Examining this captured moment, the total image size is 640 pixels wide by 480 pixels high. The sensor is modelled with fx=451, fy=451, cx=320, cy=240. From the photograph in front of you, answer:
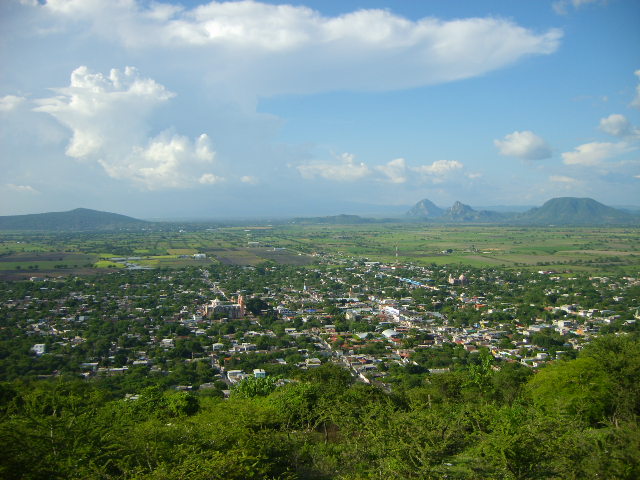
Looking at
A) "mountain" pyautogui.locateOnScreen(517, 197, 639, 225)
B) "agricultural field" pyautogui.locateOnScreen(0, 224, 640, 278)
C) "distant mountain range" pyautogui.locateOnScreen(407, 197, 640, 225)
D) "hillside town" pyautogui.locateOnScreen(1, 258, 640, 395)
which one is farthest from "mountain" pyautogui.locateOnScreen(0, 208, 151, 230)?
"mountain" pyautogui.locateOnScreen(517, 197, 639, 225)

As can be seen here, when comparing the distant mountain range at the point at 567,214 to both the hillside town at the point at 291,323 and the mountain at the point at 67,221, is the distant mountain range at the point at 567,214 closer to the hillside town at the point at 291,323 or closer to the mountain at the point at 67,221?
the mountain at the point at 67,221

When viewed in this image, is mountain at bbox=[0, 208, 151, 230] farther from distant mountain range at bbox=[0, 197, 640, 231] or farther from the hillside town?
the hillside town

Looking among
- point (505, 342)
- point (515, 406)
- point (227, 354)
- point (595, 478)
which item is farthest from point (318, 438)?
point (505, 342)

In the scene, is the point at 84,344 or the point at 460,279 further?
the point at 460,279

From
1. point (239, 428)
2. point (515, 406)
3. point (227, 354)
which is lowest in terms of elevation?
point (227, 354)

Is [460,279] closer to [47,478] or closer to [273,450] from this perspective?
[273,450]

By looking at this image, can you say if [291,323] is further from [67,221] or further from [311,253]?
[67,221]
